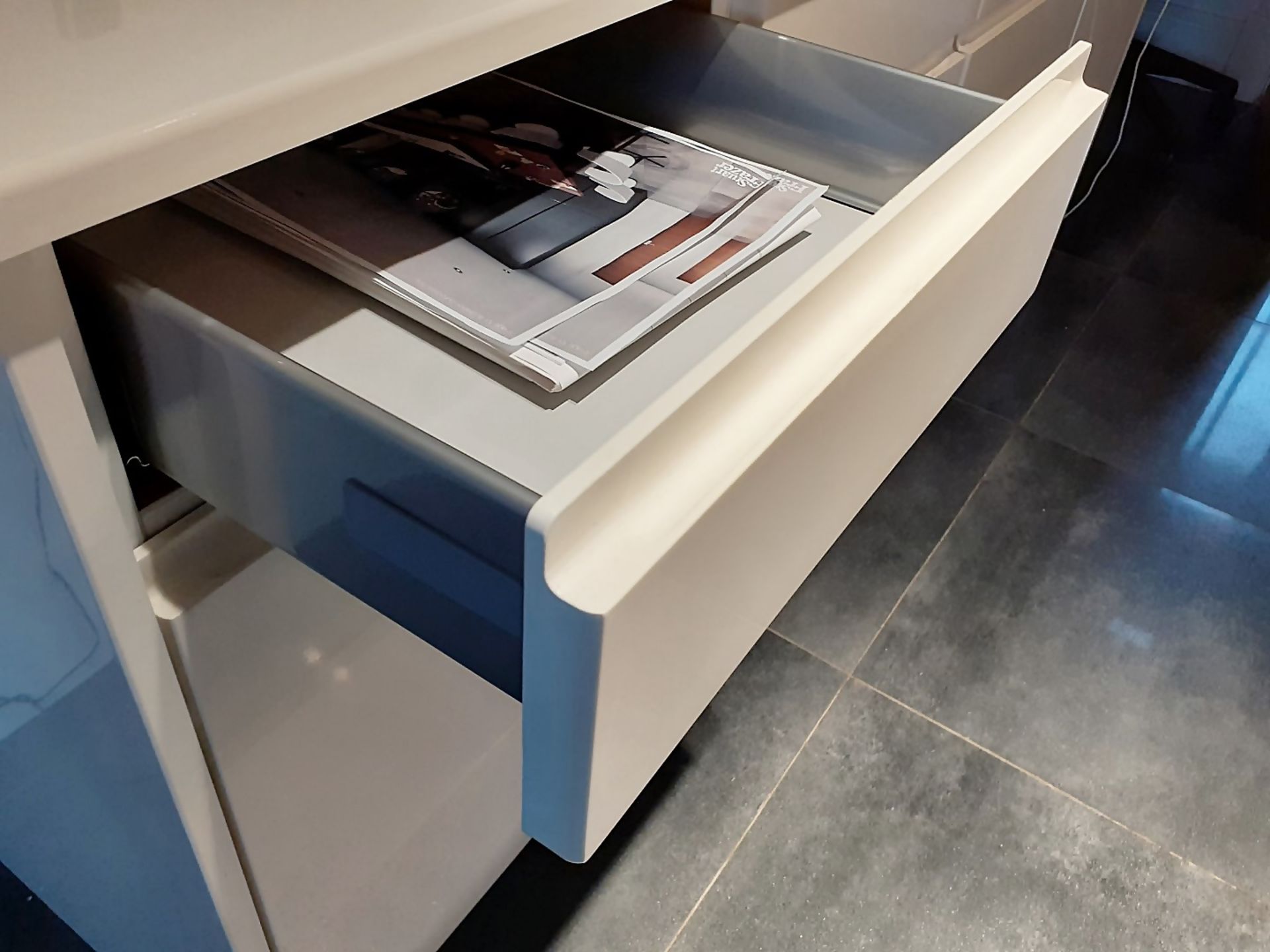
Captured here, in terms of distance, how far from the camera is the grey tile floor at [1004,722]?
997 millimetres

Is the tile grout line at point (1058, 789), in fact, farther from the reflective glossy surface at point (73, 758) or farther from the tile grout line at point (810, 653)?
the reflective glossy surface at point (73, 758)

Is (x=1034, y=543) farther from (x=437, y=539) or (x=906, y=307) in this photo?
(x=437, y=539)

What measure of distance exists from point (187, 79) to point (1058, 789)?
107cm

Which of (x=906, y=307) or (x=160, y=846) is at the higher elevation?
(x=906, y=307)

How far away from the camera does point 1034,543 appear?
1.35 meters

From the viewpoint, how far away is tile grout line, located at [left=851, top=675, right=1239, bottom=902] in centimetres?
105

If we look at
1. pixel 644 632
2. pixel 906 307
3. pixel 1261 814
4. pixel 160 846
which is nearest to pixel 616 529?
pixel 644 632

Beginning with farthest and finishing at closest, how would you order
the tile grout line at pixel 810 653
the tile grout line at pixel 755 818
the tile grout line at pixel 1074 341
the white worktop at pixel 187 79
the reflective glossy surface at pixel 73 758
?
the tile grout line at pixel 1074 341 → the tile grout line at pixel 810 653 → the tile grout line at pixel 755 818 → the reflective glossy surface at pixel 73 758 → the white worktop at pixel 187 79

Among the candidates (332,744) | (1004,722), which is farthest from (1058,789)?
(332,744)

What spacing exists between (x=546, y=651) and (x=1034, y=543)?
1161mm

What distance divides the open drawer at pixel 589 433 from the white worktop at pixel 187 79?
81mm

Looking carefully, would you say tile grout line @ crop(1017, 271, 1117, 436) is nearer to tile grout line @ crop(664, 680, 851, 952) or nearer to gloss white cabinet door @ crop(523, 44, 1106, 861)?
tile grout line @ crop(664, 680, 851, 952)

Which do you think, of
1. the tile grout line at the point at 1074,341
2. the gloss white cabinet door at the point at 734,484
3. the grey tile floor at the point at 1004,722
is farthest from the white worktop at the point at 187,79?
the tile grout line at the point at 1074,341

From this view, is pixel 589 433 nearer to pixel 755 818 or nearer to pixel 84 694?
pixel 84 694
